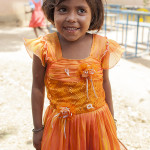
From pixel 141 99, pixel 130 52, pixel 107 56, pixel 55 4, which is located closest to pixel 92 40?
pixel 107 56

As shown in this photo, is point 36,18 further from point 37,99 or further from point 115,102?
point 37,99

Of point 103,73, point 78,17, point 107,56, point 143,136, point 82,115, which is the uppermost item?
point 78,17

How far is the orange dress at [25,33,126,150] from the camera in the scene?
107 centimetres

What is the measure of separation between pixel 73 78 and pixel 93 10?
0.35m

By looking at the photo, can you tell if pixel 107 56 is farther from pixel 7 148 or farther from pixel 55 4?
pixel 7 148

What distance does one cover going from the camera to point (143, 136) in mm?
2254

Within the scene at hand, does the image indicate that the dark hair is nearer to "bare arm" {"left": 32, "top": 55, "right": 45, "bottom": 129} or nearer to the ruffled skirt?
"bare arm" {"left": 32, "top": 55, "right": 45, "bottom": 129}

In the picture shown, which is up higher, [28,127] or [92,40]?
[92,40]

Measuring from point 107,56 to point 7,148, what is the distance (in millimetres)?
1391

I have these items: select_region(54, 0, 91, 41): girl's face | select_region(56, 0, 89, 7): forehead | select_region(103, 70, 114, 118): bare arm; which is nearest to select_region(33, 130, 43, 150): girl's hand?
select_region(103, 70, 114, 118): bare arm

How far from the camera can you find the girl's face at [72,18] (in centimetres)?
102

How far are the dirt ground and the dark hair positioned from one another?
1334 mm

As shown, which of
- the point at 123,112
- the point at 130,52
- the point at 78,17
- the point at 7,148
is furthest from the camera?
the point at 130,52

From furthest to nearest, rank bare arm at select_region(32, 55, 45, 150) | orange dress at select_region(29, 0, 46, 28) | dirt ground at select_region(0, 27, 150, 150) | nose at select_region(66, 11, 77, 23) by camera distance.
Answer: orange dress at select_region(29, 0, 46, 28)
dirt ground at select_region(0, 27, 150, 150)
bare arm at select_region(32, 55, 45, 150)
nose at select_region(66, 11, 77, 23)
